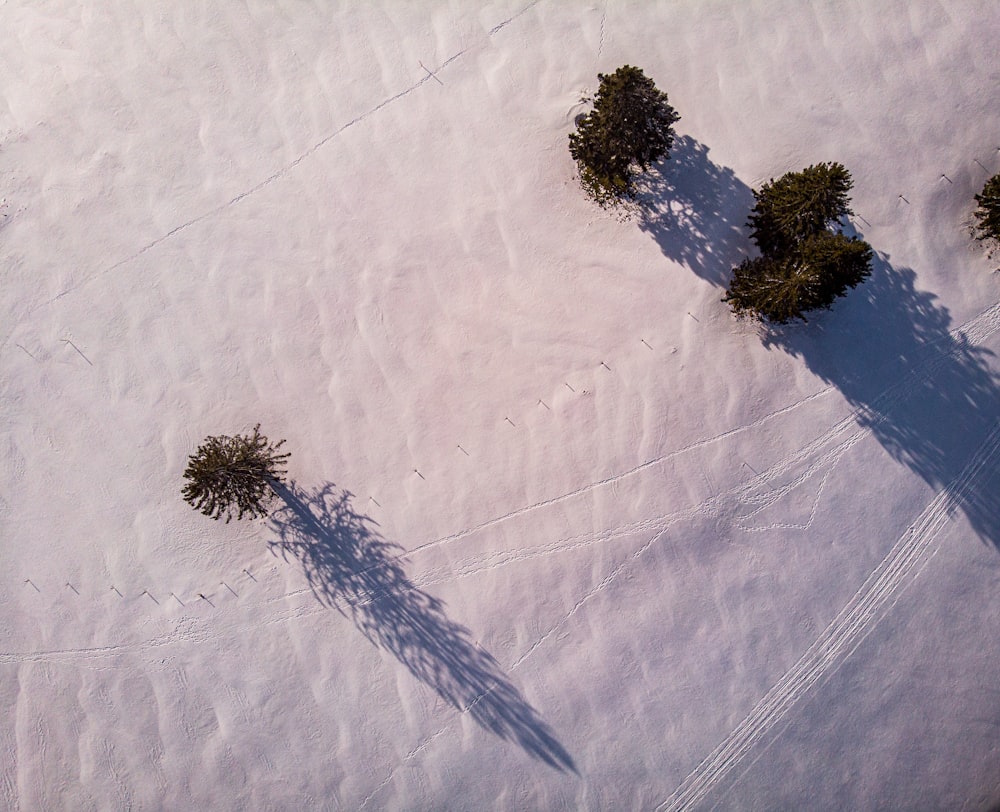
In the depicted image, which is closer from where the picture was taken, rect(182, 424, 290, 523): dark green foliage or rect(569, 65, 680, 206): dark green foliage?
rect(569, 65, 680, 206): dark green foliage

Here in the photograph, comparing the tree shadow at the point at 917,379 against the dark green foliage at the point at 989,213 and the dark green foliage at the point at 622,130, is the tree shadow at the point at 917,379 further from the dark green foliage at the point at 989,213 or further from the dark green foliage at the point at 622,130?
the dark green foliage at the point at 622,130

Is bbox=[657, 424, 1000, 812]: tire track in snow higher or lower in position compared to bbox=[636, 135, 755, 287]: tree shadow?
lower

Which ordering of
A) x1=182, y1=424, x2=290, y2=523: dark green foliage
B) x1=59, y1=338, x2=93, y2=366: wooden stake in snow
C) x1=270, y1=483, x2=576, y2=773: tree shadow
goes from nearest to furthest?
x1=182, y1=424, x2=290, y2=523: dark green foliage, x1=270, y1=483, x2=576, y2=773: tree shadow, x1=59, y1=338, x2=93, y2=366: wooden stake in snow

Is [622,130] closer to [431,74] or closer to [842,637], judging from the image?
[431,74]

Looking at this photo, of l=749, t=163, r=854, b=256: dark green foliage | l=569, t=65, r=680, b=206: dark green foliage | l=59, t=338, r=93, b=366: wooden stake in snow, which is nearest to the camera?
l=749, t=163, r=854, b=256: dark green foliage

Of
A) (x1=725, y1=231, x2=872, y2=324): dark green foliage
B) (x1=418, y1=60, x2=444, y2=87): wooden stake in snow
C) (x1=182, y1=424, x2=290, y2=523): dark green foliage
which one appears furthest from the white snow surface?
(x1=725, y1=231, x2=872, y2=324): dark green foliage

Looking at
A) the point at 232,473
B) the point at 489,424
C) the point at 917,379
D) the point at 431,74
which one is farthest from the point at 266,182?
the point at 917,379

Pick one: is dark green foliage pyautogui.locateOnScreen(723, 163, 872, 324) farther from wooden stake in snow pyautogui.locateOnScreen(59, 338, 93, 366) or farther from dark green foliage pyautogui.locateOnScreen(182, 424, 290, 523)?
wooden stake in snow pyautogui.locateOnScreen(59, 338, 93, 366)
